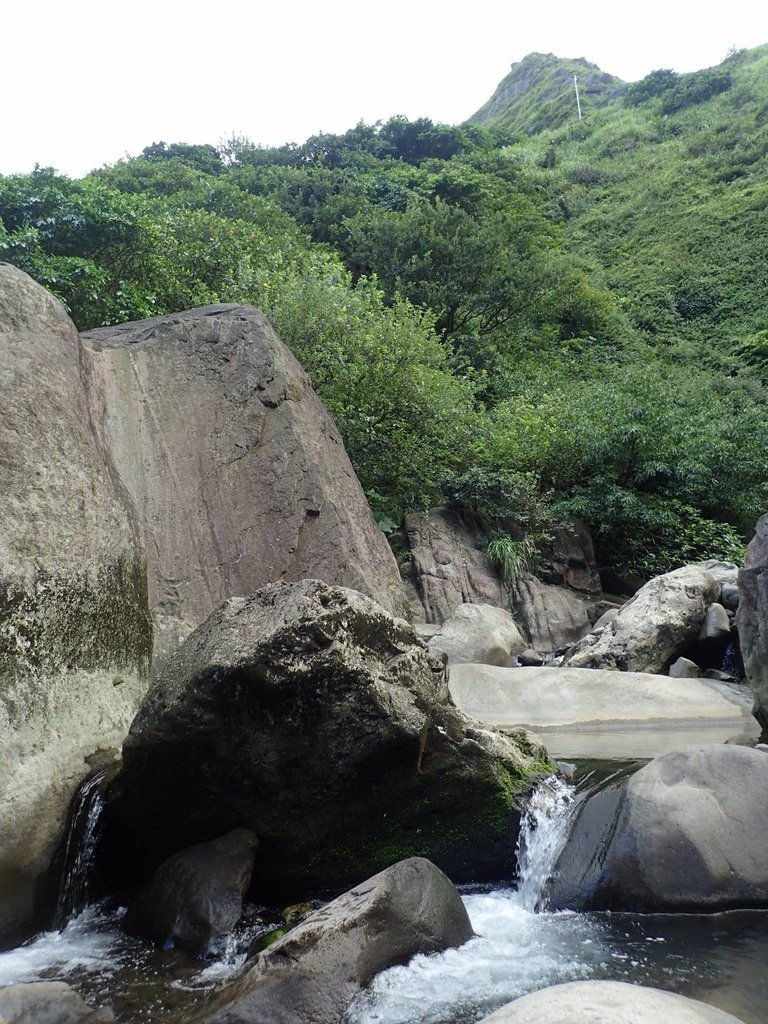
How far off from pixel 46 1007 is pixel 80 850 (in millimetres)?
1562

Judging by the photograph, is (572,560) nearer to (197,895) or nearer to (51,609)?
(51,609)

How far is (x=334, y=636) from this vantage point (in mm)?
4816

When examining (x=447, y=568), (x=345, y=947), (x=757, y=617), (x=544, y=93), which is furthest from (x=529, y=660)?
(x=544, y=93)

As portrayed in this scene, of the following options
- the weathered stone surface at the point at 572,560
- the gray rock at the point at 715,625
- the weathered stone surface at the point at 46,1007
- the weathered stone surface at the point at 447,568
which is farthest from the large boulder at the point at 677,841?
the weathered stone surface at the point at 572,560

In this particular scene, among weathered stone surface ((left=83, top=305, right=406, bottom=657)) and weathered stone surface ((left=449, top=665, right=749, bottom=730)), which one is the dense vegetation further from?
weathered stone surface ((left=449, top=665, right=749, bottom=730))

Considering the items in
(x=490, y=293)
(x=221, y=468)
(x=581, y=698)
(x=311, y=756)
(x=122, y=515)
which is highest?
(x=490, y=293)

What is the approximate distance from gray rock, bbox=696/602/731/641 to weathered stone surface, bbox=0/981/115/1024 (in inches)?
395

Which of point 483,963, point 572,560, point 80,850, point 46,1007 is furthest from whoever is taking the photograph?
point 572,560

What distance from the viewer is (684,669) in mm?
11500

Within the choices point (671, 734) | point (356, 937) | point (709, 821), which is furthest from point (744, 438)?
point (356, 937)

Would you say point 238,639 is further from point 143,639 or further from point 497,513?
point 497,513

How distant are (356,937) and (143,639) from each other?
10.0 feet

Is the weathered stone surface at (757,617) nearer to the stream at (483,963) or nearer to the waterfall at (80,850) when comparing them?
the stream at (483,963)

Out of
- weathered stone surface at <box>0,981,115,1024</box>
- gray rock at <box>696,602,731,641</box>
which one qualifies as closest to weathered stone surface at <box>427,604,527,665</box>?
gray rock at <box>696,602,731,641</box>
